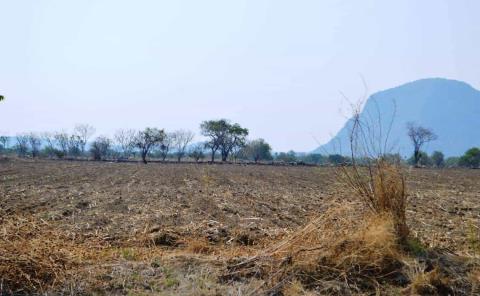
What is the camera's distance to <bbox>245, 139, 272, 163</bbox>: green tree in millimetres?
117000

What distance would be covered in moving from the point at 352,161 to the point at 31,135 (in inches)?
5045

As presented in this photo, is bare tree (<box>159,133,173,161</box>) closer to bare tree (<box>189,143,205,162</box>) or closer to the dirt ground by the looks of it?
bare tree (<box>189,143,205,162</box>)

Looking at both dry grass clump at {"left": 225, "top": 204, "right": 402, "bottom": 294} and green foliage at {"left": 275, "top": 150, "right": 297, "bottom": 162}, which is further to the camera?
green foliage at {"left": 275, "top": 150, "right": 297, "bottom": 162}

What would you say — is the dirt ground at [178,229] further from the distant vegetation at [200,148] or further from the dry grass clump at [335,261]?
the distant vegetation at [200,148]

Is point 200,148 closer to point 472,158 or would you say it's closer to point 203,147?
point 203,147

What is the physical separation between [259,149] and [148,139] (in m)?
30.7

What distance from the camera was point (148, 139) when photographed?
3999 inches

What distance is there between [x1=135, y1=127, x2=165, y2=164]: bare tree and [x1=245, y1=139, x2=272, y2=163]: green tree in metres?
23.6

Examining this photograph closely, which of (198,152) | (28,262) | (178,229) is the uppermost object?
(198,152)

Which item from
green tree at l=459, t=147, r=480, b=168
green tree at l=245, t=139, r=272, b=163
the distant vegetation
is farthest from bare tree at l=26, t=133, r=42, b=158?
green tree at l=459, t=147, r=480, b=168

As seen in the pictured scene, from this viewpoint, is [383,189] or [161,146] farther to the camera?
[161,146]

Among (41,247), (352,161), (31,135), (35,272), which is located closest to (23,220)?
(41,247)

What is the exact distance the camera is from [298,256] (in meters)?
5.35

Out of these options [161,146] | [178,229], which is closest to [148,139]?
[161,146]
